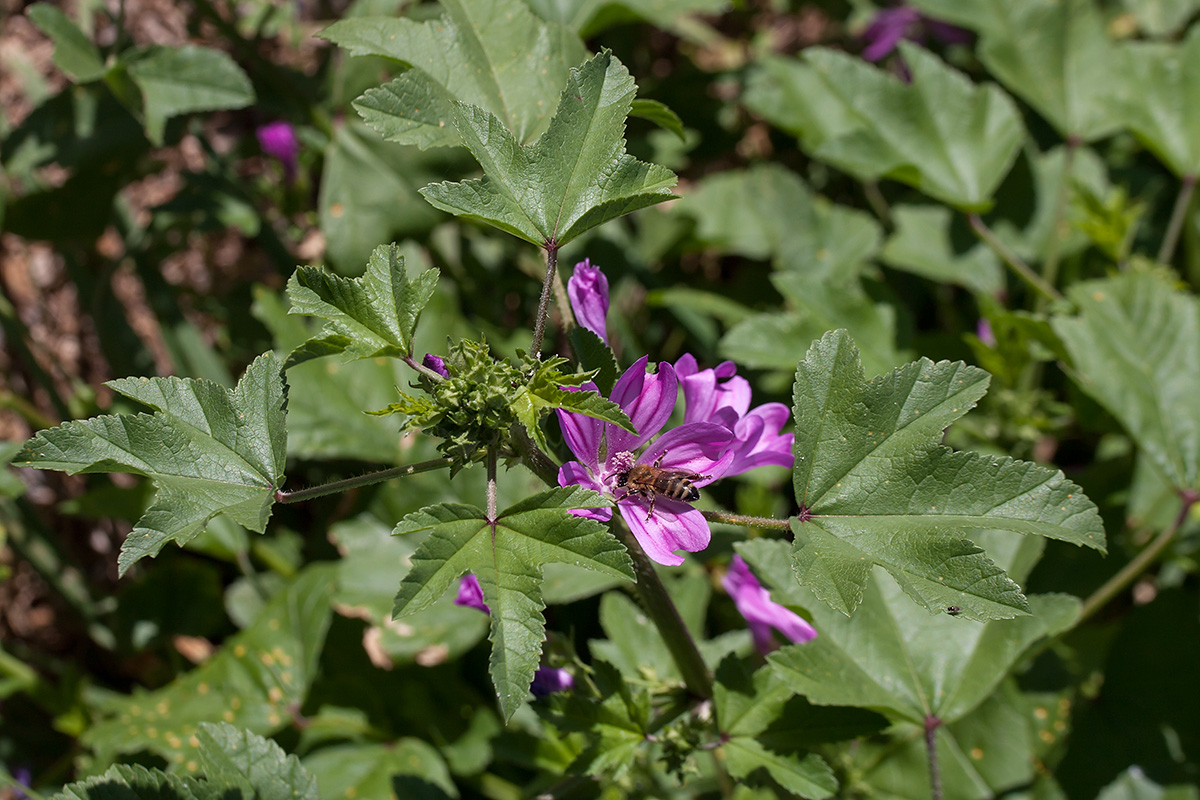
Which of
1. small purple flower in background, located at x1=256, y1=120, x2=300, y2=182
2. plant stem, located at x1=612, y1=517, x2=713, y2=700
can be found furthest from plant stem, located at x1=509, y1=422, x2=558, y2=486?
small purple flower in background, located at x1=256, y1=120, x2=300, y2=182

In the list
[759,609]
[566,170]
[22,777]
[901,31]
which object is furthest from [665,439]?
[901,31]

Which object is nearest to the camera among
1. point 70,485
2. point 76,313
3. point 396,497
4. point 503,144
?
point 503,144

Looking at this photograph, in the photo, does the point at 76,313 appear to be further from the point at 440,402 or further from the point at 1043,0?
the point at 1043,0

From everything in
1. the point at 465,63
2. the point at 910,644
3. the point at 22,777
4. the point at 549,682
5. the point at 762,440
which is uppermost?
the point at 465,63

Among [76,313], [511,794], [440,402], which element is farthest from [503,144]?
[76,313]

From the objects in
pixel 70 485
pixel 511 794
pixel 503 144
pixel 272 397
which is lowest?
pixel 511 794

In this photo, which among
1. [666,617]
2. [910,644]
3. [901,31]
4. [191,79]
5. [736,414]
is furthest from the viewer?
[901,31]

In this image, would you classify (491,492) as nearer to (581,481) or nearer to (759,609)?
(581,481)

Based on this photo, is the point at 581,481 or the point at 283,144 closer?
the point at 581,481

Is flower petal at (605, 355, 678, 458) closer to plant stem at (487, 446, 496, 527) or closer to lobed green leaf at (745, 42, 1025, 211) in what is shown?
plant stem at (487, 446, 496, 527)
